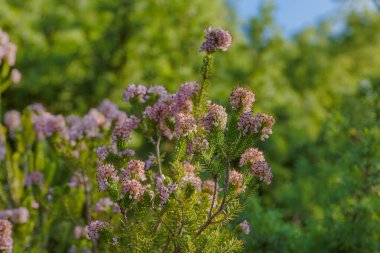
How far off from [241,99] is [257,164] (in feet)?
1.32

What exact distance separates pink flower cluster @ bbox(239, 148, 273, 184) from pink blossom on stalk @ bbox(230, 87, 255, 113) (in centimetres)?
28

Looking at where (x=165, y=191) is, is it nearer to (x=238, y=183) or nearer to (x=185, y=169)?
(x=185, y=169)

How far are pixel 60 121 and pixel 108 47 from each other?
28.7 feet

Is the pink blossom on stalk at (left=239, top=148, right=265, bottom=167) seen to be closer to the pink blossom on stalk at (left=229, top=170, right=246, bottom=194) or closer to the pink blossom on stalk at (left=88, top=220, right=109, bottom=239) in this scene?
the pink blossom on stalk at (left=229, top=170, right=246, bottom=194)

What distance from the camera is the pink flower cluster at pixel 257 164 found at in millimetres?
2963

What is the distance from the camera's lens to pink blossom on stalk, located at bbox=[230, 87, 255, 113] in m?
3.02

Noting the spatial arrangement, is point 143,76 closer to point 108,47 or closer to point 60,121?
point 108,47

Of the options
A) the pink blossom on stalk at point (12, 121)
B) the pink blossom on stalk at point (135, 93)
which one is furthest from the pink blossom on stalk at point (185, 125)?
the pink blossom on stalk at point (12, 121)

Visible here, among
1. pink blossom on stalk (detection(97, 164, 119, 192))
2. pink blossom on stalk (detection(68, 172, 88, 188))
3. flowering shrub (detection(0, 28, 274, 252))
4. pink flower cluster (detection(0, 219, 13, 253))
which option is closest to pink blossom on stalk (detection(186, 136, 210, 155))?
flowering shrub (detection(0, 28, 274, 252))

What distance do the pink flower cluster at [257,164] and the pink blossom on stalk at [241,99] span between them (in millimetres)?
277

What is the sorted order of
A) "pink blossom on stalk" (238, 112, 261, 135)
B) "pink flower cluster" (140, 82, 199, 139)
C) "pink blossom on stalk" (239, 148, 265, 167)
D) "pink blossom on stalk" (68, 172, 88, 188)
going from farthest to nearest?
"pink blossom on stalk" (68, 172, 88, 188)
"pink flower cluster" (140, 82, 199, 139)
"pink blossom on stalk" (239, 148, 265, 167)
"pink blossom on stalk" (238, 112, 261, 135)

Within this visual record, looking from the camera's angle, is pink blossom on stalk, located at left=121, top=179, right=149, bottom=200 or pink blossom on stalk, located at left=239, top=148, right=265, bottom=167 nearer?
pink blossom on stalk, located at left=121, top=179, right=149, bottom=200

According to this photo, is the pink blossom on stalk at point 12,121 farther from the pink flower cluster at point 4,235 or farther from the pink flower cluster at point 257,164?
the pink flower cluster at point 257,164

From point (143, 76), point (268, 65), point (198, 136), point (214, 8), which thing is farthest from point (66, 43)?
point (198, 136)
